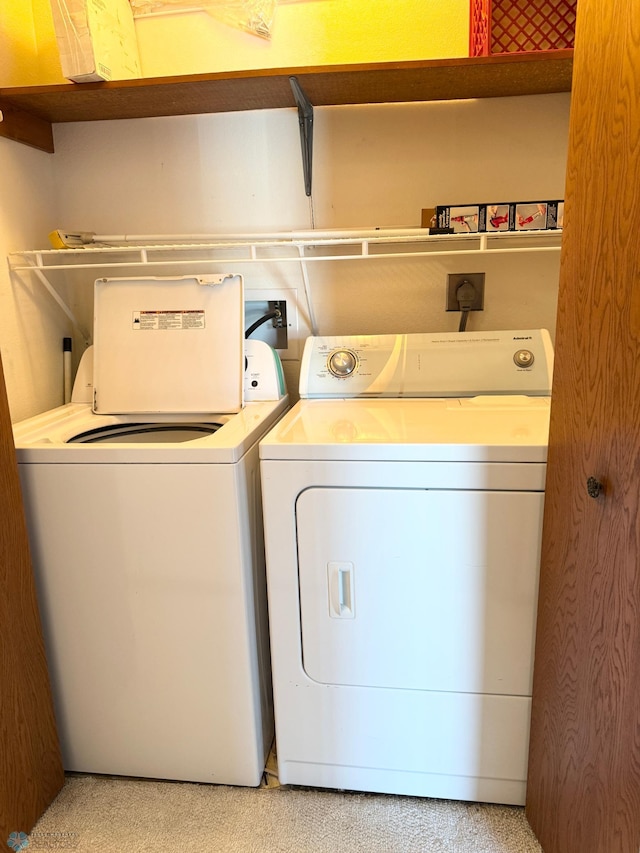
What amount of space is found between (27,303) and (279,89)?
100 centimetres

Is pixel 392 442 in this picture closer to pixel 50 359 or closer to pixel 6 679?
pixel 6 679

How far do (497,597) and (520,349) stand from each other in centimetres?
78

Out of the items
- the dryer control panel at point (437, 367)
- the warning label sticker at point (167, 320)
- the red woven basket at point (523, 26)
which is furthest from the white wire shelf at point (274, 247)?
the red woven basket at point (523, 26)

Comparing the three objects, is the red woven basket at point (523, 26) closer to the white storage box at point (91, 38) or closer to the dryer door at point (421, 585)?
the white storage box at point (91, 38)

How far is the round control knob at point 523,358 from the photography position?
169cm

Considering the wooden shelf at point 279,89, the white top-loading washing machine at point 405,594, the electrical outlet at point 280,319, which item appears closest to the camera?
the white top-loading washing machine at point 405,594

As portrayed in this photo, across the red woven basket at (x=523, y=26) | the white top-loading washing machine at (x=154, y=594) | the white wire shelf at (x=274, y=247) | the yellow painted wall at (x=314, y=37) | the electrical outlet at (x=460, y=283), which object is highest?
the yellow painted wall at (x=314, y=37)

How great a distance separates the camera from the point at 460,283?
1836 millimetres

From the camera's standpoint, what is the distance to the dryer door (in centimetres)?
122

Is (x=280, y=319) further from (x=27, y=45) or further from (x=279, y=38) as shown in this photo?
(x=27, y=45)

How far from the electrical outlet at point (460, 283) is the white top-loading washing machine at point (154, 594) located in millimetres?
701

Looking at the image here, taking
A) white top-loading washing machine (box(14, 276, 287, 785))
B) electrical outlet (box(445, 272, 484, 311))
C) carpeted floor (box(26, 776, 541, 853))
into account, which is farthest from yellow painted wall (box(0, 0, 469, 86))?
carpeted floor (box(26, 776, 541, 853))

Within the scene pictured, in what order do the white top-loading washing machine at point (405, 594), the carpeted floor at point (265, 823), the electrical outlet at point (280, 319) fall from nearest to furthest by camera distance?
the white top-loading washing machine at point (405, 594) < the carpeted floor at point (265, 823) < the electrical outlet at point (280, 319)

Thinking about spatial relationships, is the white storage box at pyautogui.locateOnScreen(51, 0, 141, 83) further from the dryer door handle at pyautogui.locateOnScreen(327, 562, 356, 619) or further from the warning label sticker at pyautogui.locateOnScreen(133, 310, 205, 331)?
the dryer door handle at pyautogui.locateOnScreen(327, 562, 356, 619)
